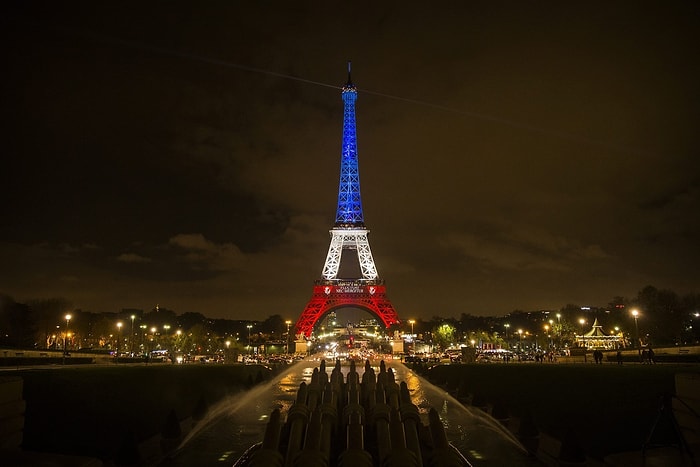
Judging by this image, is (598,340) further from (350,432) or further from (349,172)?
(350,432)

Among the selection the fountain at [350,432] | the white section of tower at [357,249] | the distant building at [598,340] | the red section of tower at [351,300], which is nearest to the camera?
the fountain at [350,432]

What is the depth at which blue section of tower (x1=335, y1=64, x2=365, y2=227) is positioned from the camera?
130m

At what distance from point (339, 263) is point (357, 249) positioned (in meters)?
5.65

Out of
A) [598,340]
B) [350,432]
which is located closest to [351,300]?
[598,340]

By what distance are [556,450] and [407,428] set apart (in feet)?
27.9

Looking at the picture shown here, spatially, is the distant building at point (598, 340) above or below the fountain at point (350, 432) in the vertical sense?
above

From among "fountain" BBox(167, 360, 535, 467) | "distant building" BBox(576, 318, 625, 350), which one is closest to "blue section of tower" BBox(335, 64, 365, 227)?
"distant building" BBox(576, 318, 625, 350)

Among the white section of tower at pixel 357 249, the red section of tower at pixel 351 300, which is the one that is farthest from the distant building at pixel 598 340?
the white section of tower at pixel 357 249

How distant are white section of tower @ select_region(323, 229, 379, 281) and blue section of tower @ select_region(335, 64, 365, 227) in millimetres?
3693

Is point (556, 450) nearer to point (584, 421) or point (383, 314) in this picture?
point (584, 421)

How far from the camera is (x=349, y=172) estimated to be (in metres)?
132

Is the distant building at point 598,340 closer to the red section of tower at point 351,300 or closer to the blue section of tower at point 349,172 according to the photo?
the red section of tower at point 351,300

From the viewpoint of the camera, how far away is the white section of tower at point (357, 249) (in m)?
124

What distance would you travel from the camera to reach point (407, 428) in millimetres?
11148
